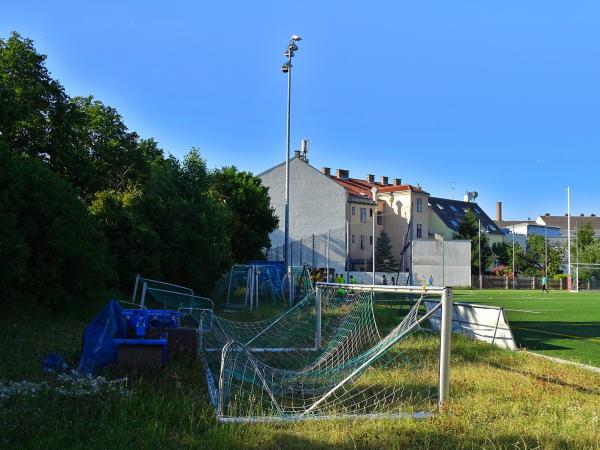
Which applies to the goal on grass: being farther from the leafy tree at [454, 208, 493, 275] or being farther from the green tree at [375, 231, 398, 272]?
the leafy tree at [454, 208, 493, 275]

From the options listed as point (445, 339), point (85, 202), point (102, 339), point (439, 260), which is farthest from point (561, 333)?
point (439, 260)

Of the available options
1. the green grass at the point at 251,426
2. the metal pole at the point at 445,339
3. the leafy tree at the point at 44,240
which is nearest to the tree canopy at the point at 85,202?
the leafy tree at the point at 44,240

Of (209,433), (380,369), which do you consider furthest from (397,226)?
(209,433)

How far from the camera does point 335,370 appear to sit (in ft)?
25.3

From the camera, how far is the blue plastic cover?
765cm

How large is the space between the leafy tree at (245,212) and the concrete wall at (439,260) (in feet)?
30.3

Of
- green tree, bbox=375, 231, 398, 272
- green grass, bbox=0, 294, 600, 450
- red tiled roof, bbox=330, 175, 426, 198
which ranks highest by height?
red tiled roof, bbox=330, 175, 426, 198

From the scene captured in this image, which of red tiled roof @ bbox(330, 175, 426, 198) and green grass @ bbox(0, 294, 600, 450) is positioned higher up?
red tiled roof @ bbox(330, 175, 426, 198)

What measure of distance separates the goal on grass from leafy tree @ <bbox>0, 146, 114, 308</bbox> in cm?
377

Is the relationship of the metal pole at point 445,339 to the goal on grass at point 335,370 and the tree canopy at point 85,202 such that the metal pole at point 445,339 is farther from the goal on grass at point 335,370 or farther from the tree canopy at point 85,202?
the tree canopy at point 85,202

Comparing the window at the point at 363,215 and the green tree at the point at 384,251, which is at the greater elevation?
the window at the point at 363,215

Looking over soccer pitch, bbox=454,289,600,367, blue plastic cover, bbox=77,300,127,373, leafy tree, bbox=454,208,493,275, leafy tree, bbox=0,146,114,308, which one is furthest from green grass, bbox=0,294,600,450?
leafy tree, bbox=454,208,493,275

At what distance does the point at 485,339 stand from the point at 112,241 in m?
10.5

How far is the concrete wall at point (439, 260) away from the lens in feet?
122
